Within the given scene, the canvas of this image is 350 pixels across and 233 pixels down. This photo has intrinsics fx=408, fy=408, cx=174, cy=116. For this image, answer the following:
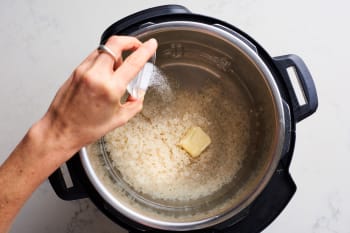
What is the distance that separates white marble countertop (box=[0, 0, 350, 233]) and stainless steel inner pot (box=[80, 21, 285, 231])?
0.45 ft

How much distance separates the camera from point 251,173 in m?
0.86

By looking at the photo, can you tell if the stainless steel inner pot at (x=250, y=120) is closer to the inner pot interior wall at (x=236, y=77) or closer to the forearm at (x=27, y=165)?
the inner pot interior wall at (x=236, y=77)

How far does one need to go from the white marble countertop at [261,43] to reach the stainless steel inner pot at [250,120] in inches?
5.4

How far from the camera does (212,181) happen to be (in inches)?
35.2

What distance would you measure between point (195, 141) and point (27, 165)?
405 mm

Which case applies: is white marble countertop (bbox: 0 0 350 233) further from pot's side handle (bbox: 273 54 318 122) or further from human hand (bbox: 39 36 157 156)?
human hand (bbox: 39 36 157 156)

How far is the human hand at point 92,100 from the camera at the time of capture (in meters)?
0.54

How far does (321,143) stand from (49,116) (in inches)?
26.3

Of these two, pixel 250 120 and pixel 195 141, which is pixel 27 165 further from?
pixel 250 120

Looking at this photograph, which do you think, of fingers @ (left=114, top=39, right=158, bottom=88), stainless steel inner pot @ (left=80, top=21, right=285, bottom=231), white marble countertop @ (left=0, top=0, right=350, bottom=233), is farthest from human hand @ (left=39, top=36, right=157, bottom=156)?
white marble countertop @ (left=0, top=0, right=350, bottom=233)

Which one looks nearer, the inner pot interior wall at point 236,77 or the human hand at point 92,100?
the human hand at point 92,100

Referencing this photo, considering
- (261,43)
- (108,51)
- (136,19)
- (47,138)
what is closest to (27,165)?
(47,138)

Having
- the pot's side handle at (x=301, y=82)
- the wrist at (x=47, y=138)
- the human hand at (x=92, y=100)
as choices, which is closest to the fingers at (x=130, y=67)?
the human hand at (x=92, y=100)

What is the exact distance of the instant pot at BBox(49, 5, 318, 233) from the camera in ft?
2.44
